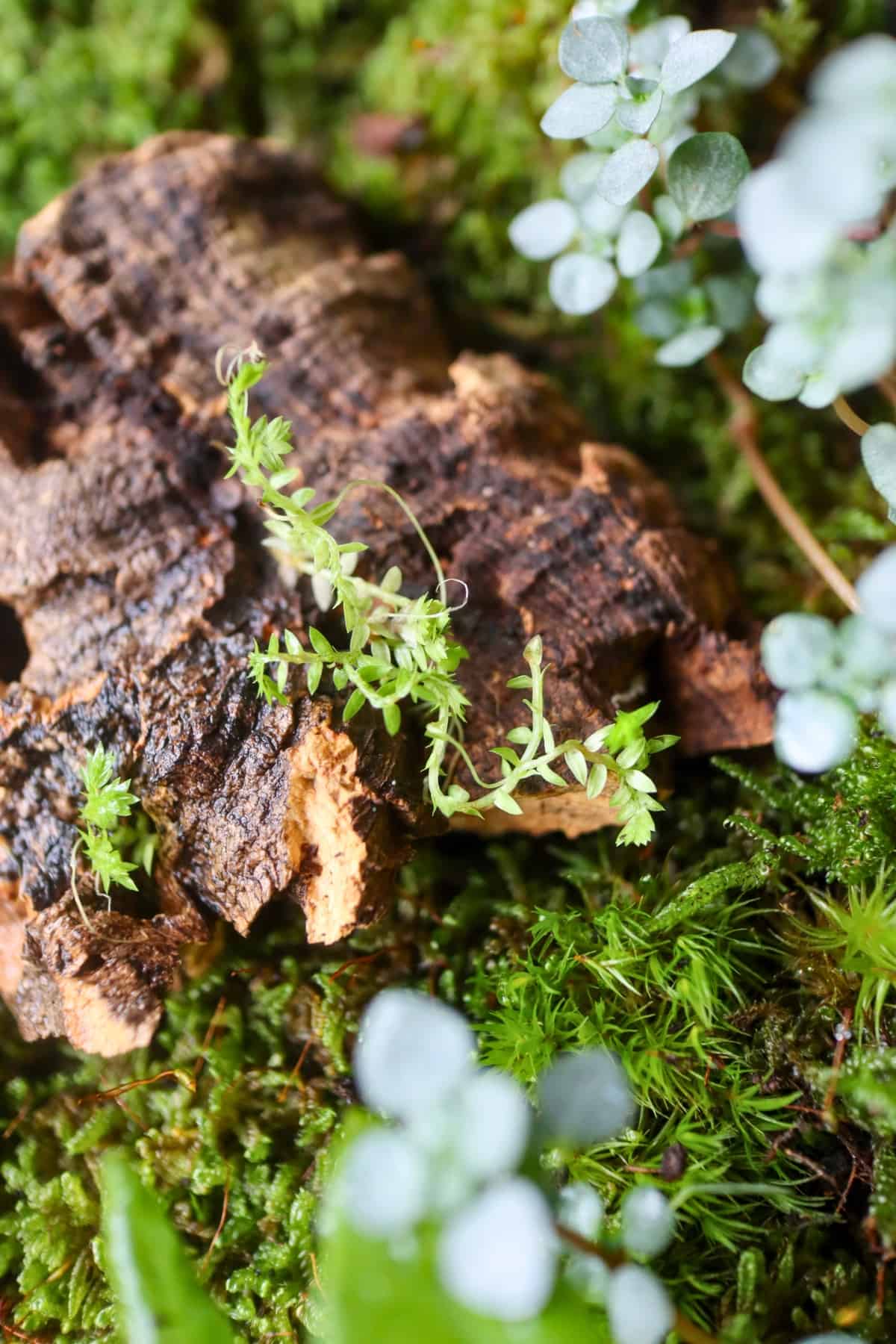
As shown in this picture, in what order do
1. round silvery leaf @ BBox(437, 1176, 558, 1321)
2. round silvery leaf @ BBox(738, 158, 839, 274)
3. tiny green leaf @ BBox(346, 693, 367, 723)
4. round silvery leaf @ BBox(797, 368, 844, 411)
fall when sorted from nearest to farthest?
round silvery leaf @ BBox(437, 1176, 558, 1321), round silvery leaf @ BBox(738, 158, 839, 274), round silvery leaf @ BBox(797, 368, 844, 411), tiny green leaf @ BBox(346, 693, 367, 723)

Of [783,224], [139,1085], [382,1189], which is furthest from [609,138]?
[139,1085]

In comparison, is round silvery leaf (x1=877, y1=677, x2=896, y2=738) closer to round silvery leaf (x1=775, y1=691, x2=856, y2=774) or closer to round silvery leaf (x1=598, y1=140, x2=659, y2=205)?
round silvery leaf (x1=775, y1=691, x2=856, y2=774)

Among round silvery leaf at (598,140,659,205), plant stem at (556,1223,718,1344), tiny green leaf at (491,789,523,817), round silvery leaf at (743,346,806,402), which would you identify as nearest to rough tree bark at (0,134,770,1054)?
tiny green leaf at (491,789,523,817)

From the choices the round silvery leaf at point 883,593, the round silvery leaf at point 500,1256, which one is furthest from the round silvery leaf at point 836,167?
the round silvery leaf at point 500,1256

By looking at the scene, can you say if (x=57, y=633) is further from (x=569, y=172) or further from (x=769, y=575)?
(x=769, y=575)

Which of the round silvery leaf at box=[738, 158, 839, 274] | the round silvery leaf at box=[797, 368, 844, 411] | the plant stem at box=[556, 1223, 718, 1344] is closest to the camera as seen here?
the round silvery leaf at box=[738, 158, 839, 274]

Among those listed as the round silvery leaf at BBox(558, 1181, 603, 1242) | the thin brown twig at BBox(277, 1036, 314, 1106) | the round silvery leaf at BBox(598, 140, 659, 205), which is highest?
the round silvery leaf at BBox(598, 140, 659, 205)

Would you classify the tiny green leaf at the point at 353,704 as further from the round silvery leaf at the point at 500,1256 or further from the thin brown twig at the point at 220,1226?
the thin brown twig at the point at 220,1226
